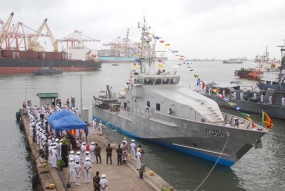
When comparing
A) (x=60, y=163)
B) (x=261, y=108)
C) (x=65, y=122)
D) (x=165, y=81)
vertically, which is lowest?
(x=261, y=108)

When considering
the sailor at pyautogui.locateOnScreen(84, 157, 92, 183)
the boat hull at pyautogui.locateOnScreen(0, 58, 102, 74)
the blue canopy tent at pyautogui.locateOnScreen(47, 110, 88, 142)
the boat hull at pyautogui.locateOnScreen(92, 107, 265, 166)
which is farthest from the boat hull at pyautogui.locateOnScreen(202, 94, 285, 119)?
the boat hull at pyautogui.locateOnScreen(0, 58, 102, 74)

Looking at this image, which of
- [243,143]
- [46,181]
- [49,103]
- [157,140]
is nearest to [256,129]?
[243,143]

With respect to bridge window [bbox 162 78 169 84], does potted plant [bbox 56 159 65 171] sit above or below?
below

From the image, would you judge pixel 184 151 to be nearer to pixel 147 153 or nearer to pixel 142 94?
pixel 147 153

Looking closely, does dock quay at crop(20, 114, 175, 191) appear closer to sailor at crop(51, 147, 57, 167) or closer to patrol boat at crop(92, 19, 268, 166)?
sailor at crop(51, 147, 57, 167)

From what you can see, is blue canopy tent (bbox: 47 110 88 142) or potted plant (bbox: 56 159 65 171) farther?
blue canopy tent (bbox: 47 110 88 142)

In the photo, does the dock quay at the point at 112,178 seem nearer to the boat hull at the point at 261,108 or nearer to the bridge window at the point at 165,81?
the bridge window at the point at 165,81

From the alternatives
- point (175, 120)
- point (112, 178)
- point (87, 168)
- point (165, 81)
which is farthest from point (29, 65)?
point (87, 168)

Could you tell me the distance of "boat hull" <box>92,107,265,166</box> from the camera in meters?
17.5

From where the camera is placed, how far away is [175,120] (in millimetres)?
20234

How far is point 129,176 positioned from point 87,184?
206cm

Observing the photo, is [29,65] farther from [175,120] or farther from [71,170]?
[71,170]

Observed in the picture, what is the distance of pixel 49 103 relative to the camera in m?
33.3

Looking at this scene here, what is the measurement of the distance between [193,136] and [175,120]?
64.8 inches
